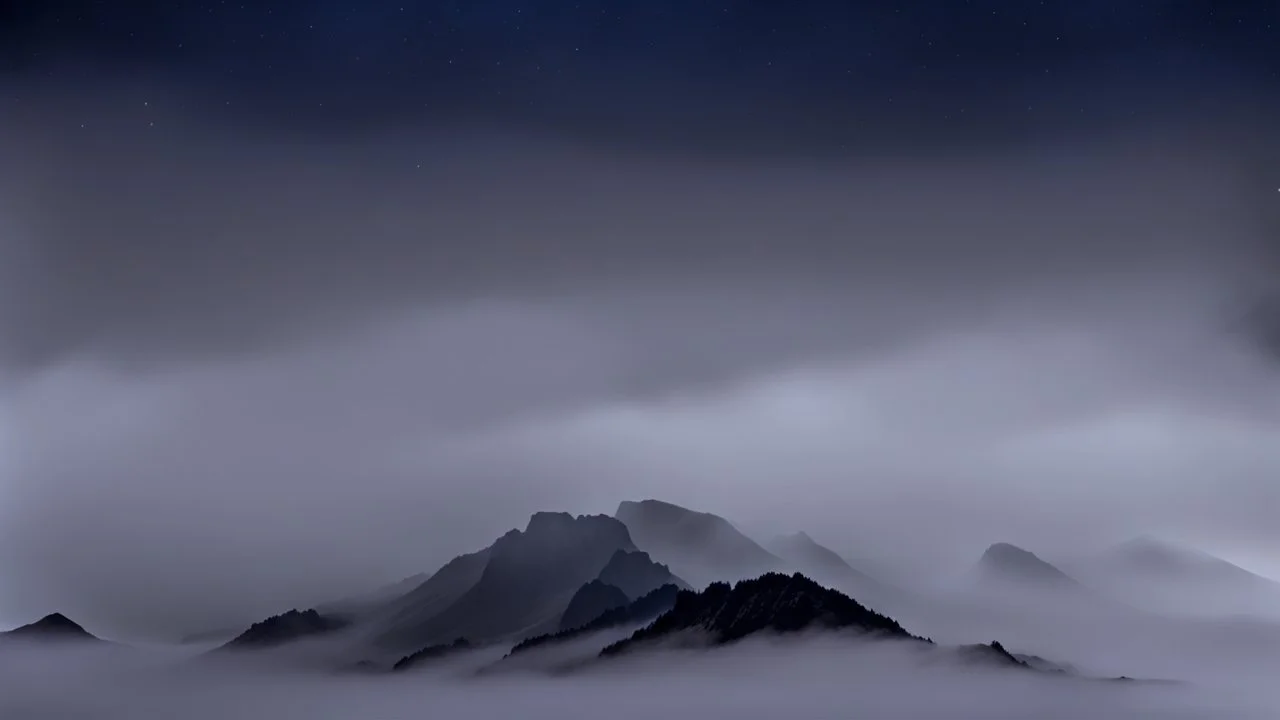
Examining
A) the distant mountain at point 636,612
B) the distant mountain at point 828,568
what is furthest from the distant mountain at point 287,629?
the distant mountain at point 828,568

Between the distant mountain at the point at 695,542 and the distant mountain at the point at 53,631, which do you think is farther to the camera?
the distant mountain at the point at 695,542

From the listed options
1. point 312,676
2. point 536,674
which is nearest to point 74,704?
point 312,676

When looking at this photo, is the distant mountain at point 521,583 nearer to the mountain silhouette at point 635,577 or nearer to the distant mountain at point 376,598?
the distant mountain at point 376,598

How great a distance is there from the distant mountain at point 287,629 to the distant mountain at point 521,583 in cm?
269

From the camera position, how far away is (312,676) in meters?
52.6

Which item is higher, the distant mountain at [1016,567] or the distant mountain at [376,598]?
the distant mountain at [1016,567]

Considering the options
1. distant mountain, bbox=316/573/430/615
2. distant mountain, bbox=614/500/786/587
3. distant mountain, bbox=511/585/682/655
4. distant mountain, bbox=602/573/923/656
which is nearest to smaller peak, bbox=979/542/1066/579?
distant mountain, bbox=602/573/923/656

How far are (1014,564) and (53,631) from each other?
40674 mm

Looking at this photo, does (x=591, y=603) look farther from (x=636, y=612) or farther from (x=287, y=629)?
(x=287, y=629)

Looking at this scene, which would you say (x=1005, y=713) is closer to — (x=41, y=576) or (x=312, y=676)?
(x=312, y=676)

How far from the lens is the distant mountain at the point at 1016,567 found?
47375 mm

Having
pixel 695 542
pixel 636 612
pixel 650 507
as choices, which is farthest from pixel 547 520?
pixel 636 612

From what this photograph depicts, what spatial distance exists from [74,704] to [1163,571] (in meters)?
46.1

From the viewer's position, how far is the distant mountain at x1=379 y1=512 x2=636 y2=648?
167 feet
